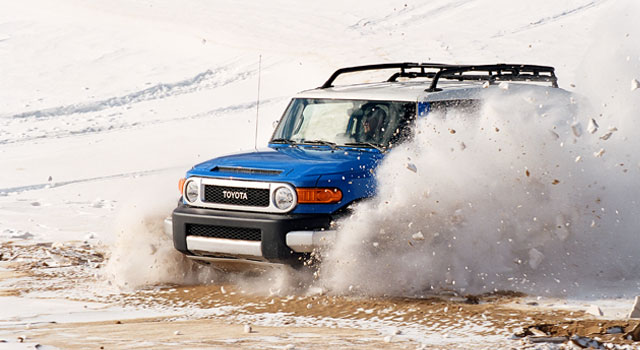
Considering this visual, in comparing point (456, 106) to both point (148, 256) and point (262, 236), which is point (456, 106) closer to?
point (262, 236)

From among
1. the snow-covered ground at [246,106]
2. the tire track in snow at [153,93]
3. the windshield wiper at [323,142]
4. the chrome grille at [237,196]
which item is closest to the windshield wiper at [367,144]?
the windshield wiper at [323,142]

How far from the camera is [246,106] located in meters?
21.1

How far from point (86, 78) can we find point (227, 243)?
17012 millimetres

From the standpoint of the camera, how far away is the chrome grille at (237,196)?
7.43m

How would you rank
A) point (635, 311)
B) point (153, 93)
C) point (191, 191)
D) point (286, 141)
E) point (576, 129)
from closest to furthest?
point (635, 311), point (191, 191), point (576, 129), point (286, 141), point (153, 93)

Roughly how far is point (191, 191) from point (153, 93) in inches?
582

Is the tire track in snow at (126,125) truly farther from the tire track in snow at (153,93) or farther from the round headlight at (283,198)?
the round headlight at (283,198)

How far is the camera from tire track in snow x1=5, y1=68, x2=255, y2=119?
68.3 ft

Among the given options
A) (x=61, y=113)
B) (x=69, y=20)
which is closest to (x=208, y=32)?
(x=69, y=20)

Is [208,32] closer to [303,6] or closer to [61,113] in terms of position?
[303,6]

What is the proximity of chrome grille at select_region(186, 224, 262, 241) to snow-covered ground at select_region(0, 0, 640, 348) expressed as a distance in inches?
25.6

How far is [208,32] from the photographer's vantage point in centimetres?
2794

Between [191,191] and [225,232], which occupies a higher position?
[191,191]

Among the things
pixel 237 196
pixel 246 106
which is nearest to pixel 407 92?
pixel 237 196
